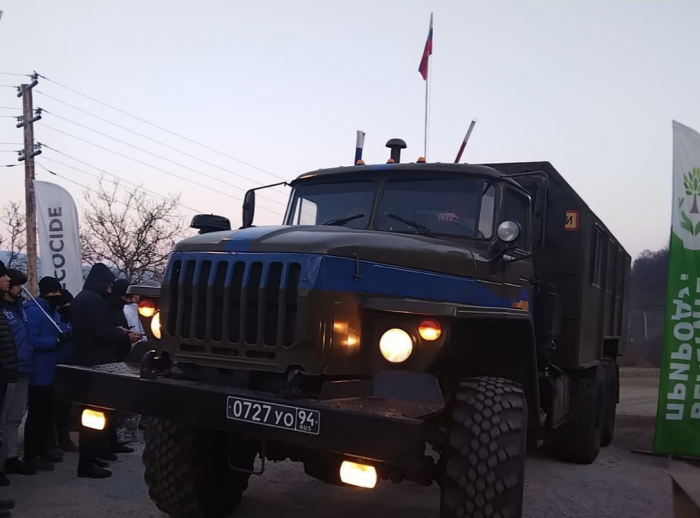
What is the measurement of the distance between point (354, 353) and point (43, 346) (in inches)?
150

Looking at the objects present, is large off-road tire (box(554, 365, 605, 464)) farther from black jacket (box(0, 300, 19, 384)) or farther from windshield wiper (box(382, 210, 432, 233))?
black jacket (box(0, 300, 19, 384))

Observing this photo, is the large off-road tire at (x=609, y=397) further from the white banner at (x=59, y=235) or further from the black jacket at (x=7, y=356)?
the white banner at (x=59, y=235)

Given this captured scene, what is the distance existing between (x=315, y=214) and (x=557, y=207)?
2466 mm

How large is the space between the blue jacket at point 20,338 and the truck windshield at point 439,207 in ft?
11.1

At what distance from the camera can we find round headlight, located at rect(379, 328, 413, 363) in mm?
3588

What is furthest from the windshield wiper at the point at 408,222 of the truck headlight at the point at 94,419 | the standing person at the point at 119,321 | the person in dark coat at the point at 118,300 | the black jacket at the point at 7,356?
the black jacket at the point at 7,356

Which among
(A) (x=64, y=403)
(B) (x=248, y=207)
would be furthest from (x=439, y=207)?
(A) (x=64, y=403)

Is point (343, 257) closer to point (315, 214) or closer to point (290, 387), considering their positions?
point (290, 387)

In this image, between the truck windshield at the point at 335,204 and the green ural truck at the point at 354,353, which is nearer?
the green ural truck at the point at 354,353

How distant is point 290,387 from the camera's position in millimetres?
3537

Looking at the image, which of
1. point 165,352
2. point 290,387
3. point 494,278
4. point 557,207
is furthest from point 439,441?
point 557,207

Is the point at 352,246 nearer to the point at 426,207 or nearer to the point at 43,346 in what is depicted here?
the point at 426,207

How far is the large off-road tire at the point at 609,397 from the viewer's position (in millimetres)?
8125

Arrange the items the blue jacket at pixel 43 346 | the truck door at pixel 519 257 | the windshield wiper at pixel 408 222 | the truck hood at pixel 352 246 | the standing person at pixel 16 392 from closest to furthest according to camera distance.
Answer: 1. the truck hood at pixel 352 246
2. the windshield wiper at pixel 408 222
3. the truck door at pixel 519 257
4. the standing person at pixel 16 392
5. the blue jacket at pixel 43 346
